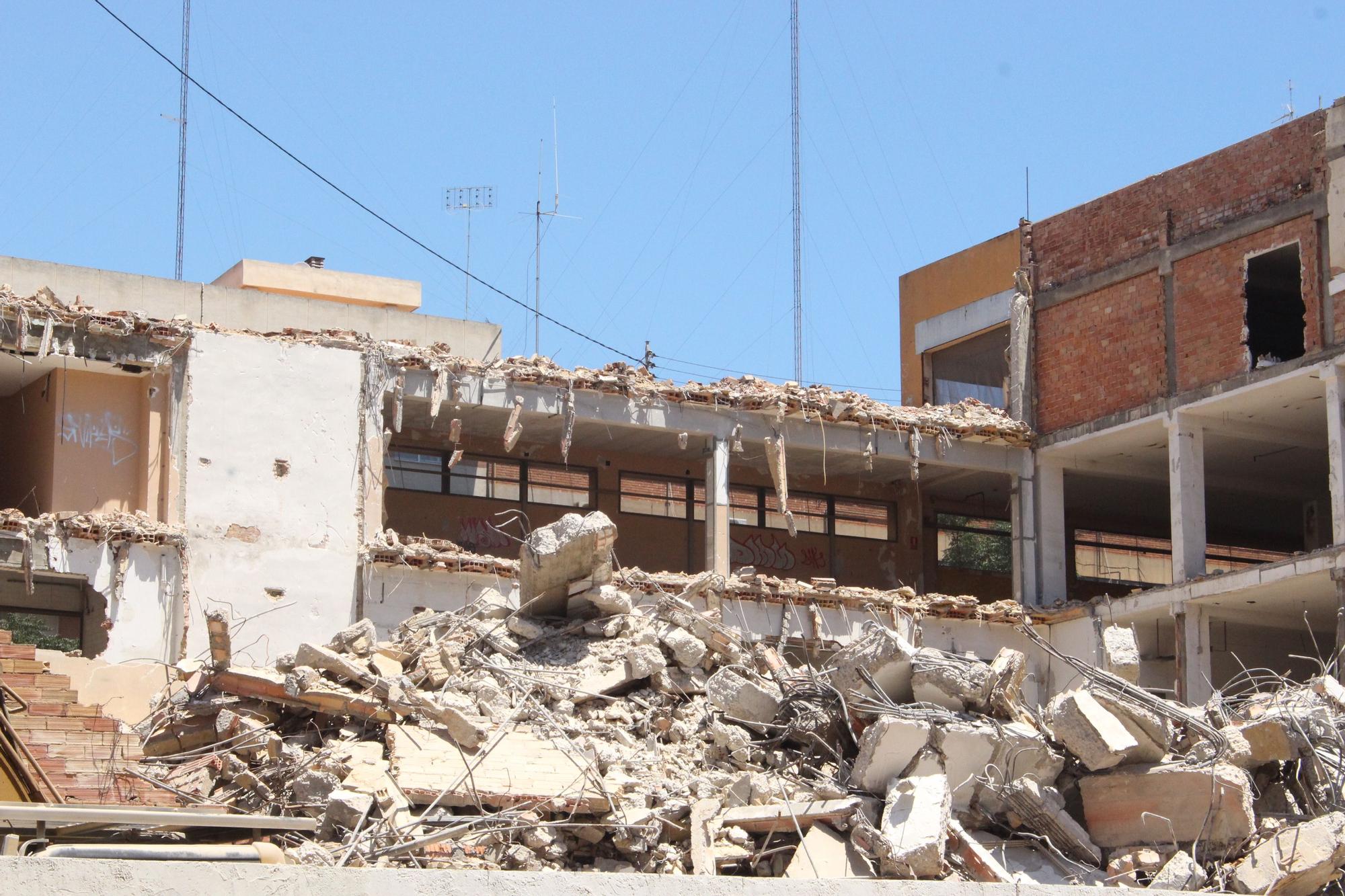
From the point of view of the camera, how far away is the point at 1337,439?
23.1 metres

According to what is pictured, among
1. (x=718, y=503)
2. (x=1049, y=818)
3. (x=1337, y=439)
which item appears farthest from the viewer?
(x=718, y=503)

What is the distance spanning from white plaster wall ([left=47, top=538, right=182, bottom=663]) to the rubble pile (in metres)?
3.68

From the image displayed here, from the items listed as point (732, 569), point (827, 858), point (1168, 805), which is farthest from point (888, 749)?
point (732, 569)

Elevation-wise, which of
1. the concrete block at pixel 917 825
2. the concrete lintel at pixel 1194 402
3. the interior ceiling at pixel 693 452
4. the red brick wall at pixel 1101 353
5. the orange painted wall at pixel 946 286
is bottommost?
the concrete block at pixel 917 825

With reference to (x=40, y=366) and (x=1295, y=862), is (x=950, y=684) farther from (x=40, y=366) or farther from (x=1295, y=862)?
(x=40, y=366)

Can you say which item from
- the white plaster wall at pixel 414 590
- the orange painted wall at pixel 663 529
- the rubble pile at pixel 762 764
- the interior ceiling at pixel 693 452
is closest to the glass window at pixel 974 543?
the interior ceiling at pixel 693 452

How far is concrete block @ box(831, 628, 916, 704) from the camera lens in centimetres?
1507

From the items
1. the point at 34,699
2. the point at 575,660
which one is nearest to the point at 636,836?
the point at 575,660

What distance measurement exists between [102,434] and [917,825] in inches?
524

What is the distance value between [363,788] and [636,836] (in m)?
2.36

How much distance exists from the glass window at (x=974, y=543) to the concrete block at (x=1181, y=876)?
17.7 meters

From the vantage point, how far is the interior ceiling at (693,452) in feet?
84.0

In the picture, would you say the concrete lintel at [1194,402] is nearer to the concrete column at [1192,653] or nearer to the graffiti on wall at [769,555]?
the concrete column at [1192,653]

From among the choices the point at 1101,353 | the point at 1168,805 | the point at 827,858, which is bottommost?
the point at 827,858
